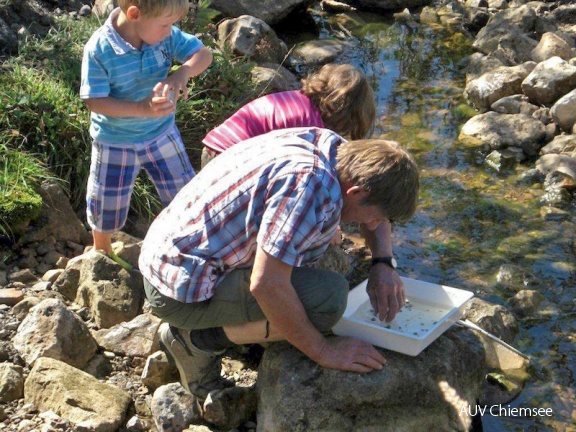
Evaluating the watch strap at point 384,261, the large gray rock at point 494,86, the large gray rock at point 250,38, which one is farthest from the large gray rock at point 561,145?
the watch strap at point 384,261

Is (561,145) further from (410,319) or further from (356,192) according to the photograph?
(356,192)

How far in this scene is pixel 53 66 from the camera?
5.20 m

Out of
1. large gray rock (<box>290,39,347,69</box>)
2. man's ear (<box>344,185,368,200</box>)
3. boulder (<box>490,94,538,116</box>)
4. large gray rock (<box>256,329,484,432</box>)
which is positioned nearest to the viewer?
man's ear (<box>344,185,368,200</box>)

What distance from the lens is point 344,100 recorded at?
12.0 ft

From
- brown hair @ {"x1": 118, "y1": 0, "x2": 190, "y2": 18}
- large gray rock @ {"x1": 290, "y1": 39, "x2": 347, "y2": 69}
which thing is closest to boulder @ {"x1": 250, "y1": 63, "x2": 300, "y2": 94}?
large gray rock @ {"x1": 290, "y1": 39, "x2": 347, "y2": 69}

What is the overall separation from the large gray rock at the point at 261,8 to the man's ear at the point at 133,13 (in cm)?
429

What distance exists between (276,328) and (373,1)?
694cm

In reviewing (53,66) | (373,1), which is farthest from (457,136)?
(373,1)

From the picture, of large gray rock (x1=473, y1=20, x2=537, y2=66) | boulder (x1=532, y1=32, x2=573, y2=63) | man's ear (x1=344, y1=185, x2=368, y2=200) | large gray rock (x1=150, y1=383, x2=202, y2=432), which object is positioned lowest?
large gray rock (x1=473, y1=20, x2=537, y2=66)

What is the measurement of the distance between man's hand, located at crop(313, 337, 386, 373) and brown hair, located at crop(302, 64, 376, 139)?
105 centimetres

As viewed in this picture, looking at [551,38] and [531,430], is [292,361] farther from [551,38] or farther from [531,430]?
[551,38]

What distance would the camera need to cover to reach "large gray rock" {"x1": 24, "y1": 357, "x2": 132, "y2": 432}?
115 inches

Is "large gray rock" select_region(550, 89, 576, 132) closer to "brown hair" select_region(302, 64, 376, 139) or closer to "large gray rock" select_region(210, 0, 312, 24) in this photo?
"brown hair" select_region(302, 64, 376, 139)

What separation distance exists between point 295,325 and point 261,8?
561 centimetres
